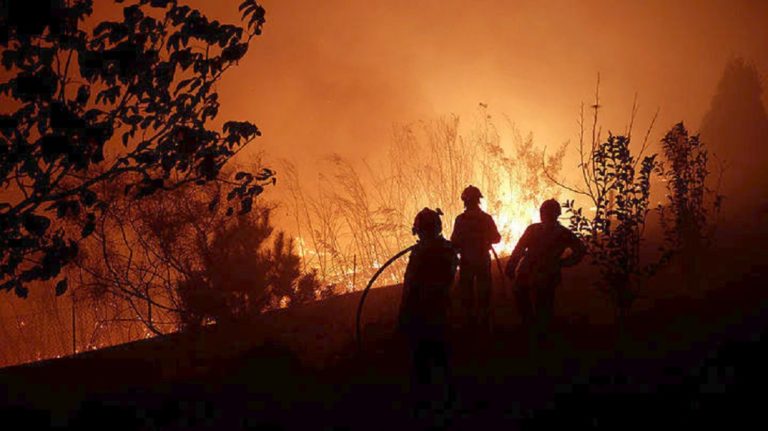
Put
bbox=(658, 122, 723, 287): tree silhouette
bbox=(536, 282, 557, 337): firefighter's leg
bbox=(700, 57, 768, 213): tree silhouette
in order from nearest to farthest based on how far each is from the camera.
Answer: bbox=(536, 282, 557, 337): firefighter's leg
bbox=(658, 122, 723, 287): tree silhouette
bbox=(700, 57, 768, 213): tree silhouette

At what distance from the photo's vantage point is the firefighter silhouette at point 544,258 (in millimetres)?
6836

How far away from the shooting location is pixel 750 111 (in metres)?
31.9

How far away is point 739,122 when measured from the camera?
32.0 m

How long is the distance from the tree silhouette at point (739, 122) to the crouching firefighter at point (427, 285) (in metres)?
30.2

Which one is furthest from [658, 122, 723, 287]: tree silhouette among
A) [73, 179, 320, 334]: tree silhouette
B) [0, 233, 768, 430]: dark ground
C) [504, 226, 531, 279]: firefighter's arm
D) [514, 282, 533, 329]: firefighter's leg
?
[73, 179, 320, 334]: tree silhouette

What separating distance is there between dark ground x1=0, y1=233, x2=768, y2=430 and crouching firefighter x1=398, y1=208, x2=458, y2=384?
849mm

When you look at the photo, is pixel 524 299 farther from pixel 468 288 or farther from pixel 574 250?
pixel 468 288

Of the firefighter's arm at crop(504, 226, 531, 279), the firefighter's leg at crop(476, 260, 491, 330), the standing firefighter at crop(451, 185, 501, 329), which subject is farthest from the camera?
the firefighter's leg at crop(476, 260, 491, 330)

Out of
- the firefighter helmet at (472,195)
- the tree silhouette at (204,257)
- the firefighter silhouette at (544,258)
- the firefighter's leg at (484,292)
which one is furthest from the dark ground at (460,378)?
the tree silhouette at (204,257)

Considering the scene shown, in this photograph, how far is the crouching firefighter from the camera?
5.58 meters

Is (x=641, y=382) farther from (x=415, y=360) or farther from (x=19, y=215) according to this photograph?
(x=19, y=215)

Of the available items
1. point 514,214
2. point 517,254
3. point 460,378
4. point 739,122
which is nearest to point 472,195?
point 517,254

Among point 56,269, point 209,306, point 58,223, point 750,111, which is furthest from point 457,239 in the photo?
point 750,111

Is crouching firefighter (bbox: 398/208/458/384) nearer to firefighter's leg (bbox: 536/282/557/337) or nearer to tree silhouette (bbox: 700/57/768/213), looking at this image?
firefighter's leg (bbox: 536/282/557/337)
